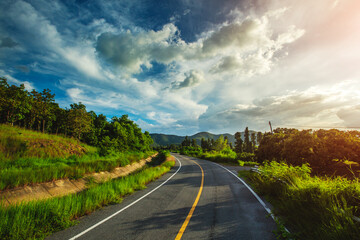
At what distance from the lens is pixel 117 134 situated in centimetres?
3069

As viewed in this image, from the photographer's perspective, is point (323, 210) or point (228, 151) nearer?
point (323, 210)

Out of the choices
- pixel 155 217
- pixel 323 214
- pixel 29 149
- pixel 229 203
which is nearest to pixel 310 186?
pixel 323 214

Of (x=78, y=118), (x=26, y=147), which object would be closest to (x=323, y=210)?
(x=26, y=147)

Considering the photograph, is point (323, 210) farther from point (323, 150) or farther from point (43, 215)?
point (43, 215)

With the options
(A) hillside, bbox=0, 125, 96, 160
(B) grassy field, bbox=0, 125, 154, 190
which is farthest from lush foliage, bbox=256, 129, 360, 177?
(A) hillside, bbox=0, 125, 96, 160

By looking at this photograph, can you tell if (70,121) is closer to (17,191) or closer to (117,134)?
(117,134)

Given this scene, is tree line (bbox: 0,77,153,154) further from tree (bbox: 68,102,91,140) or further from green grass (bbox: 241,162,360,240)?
green grass (bbox: 241,162,360,240)

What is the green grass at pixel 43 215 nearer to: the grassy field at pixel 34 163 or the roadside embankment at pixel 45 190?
the roadside embankment at pixel 45 190

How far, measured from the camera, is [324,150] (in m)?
9.08

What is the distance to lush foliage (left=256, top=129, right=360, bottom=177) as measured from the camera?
8.27m

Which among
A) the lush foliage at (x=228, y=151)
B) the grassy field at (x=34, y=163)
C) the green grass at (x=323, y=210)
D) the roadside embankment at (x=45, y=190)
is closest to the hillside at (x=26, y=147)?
the grassy field at (x=34, y=163)

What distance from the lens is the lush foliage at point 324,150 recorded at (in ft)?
27.1

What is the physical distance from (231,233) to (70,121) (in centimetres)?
2896

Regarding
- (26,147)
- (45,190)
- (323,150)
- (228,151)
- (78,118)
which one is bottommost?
(45,190)
